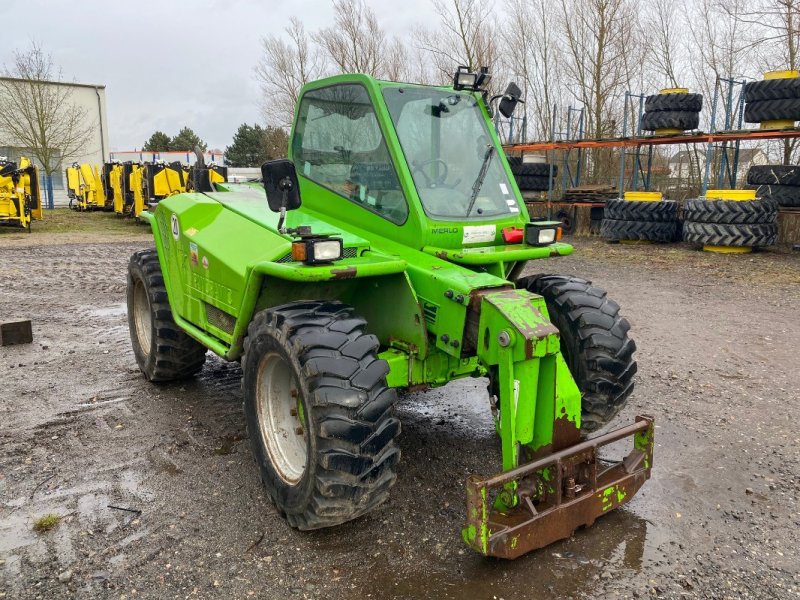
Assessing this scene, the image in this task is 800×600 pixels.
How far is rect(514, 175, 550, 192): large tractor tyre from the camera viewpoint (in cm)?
1919

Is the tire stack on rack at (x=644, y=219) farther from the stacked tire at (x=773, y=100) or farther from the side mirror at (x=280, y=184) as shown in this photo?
the side mirror at (x=280, y=184)

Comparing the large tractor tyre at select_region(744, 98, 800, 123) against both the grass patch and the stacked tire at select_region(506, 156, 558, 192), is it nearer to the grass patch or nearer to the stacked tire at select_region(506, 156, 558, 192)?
the stacked tire at select_region(506, 156, 558, 192)

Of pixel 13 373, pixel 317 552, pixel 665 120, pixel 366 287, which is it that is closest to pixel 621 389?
pixel 366 287

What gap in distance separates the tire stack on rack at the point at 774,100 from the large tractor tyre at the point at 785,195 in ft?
4.41

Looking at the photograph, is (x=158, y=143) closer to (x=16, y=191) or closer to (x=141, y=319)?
(x=16, y=191)

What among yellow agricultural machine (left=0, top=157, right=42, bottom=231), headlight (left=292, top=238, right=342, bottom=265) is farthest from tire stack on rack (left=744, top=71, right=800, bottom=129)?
Answer: yellow agricultural machine (left=0, top=157, right=42, bottom=231)

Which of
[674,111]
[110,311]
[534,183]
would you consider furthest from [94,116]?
[110,311]

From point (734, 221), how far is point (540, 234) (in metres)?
11.2

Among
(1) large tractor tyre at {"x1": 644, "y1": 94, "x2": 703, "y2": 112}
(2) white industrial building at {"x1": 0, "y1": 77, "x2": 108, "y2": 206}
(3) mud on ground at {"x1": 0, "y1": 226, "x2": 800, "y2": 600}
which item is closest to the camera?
(3) mud on ground at {"x1": 0, "y1": 226, "x2": 800, "y2": 600}

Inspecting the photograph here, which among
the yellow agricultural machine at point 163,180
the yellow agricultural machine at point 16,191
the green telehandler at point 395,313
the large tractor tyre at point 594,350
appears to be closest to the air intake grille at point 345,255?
the green telehandler at point 395,313

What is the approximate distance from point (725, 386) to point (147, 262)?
494 cm

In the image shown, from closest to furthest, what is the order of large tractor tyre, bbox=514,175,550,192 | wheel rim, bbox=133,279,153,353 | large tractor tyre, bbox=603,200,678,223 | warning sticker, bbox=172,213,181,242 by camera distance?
warning sticker, bbox=172,213,181,242 → wheel rim, bbox=133,279,153,353 → large tractor tyre, bbox=603,200,678,223 → large tractor tyre, bbox=514,175,550,192

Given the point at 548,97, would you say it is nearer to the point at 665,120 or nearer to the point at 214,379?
the point at 665,120

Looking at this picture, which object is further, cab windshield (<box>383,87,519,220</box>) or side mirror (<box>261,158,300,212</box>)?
cab windshield (<box>383,87,519,220</box>)
